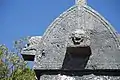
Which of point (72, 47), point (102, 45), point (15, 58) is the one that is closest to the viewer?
point (72, 47)

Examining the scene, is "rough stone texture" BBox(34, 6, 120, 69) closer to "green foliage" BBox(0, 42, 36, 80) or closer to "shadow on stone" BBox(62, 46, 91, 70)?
"shadow on stone" BBox(62, 46, 91, 70)

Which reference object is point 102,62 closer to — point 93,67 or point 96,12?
point 93,67

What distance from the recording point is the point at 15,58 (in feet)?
64.4

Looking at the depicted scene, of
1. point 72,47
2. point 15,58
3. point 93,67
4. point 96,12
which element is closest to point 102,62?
point 93,67

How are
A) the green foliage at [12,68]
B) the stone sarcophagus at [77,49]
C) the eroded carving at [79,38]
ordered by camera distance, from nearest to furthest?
1. the eroded carving at [79,38]
2. the stone sarcophagus at [77,49]
3. the green foliage at [12,68]

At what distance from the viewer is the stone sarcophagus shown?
127 inches

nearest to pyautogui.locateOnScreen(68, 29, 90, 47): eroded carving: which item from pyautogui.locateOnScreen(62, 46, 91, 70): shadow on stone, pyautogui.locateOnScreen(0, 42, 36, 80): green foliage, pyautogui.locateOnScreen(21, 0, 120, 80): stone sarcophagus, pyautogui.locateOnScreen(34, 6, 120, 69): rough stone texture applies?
pyautogui.locateOnScreen(21, 0, 120, 80): stone sarcophagus

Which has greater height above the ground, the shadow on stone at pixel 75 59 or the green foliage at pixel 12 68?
the shadow on stone at pixel 75 59

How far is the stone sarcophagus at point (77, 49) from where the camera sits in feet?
10.6

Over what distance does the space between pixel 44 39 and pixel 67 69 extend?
448 mm

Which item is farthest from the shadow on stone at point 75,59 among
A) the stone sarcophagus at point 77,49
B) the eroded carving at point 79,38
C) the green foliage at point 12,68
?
the green foliage at point 12,68

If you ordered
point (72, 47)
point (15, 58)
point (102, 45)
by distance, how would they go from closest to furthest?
1. point (72, 47)
2. point (102, 45)
3. point (15, 58)

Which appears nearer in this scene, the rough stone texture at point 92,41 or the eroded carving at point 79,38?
the eroded carving at point 79,38

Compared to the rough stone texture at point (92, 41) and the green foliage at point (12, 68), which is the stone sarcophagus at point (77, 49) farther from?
the green foliage at point (12, 68)
